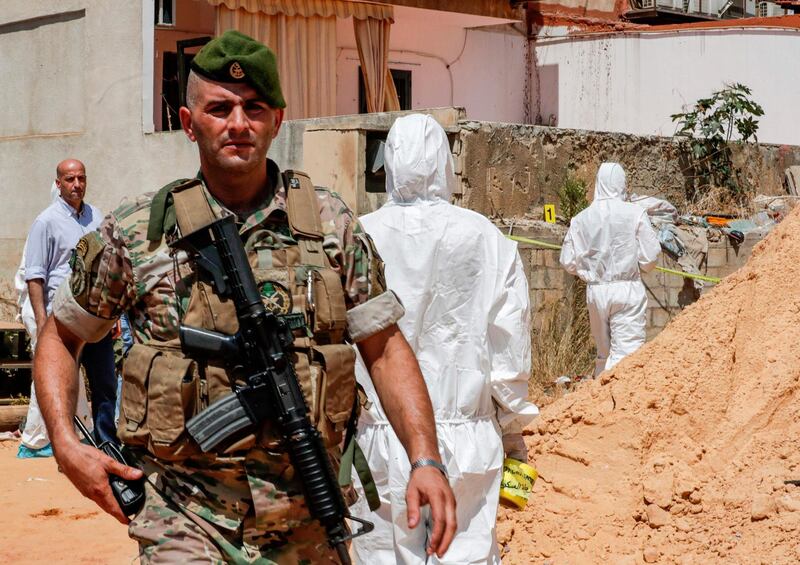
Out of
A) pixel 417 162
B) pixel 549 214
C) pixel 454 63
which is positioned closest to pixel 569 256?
pixel 549 214

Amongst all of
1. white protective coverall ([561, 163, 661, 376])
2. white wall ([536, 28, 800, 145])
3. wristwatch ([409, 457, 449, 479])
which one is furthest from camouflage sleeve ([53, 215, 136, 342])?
white wall ([536, 28, 800, 145])

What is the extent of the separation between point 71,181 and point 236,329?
18.2 feet

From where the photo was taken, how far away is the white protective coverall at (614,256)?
991 centimetres

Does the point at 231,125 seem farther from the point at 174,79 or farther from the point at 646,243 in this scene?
the point at 174,79

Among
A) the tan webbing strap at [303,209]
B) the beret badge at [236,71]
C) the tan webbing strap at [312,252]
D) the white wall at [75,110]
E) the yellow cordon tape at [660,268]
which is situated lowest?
the yellow cordon tape at [660,268]

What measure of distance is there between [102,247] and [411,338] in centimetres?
190

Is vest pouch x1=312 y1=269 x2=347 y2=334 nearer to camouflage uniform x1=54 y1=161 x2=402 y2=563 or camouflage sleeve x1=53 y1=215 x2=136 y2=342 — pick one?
camouflage uniform x1=54 y1=161 x2=402 y2=563

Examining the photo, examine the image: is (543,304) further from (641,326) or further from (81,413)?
(81,413)

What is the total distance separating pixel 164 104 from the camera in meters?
Result: 17.5

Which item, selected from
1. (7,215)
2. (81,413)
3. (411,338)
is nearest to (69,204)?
(81,413)

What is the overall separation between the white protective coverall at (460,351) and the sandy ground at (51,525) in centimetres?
190

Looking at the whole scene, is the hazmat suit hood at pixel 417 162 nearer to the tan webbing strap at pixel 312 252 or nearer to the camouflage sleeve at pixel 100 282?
the tan webbing strap at pixel 312 252

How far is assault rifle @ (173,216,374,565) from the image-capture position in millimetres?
2646

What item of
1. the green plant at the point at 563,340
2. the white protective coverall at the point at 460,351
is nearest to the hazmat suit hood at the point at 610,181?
the green plant at the point at 563,340
